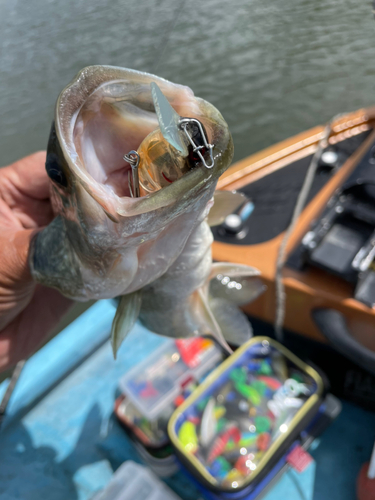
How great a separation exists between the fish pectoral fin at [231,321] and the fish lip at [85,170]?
0.71m

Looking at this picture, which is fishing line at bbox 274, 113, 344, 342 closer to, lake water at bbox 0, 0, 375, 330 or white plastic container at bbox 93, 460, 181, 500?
white plastic container at bbox 93, 460, 181, 500

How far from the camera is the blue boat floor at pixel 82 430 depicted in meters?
1.70

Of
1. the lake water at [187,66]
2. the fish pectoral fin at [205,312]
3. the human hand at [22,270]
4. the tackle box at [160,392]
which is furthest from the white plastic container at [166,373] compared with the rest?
the lake water at [187,66]

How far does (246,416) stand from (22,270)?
1.15m

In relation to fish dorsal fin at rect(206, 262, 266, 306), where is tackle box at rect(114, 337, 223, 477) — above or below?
below

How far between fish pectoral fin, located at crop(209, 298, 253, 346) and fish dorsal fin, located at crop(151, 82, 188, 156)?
2.62ft

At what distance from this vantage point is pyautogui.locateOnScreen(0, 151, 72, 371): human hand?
3.25 feet

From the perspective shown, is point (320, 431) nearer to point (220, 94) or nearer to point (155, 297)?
point (155, 297)

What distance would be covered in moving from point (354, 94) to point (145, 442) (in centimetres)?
428

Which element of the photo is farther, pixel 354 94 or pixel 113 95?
pixel 354 94

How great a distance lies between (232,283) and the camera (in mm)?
1237

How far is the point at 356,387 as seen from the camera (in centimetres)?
178

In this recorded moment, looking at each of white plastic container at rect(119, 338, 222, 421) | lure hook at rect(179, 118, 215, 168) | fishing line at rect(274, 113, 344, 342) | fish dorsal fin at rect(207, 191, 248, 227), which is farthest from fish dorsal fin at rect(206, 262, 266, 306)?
white plastic container at rect(119, 338, 222, 421)

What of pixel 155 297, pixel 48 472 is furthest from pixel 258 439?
pixel 48 472
